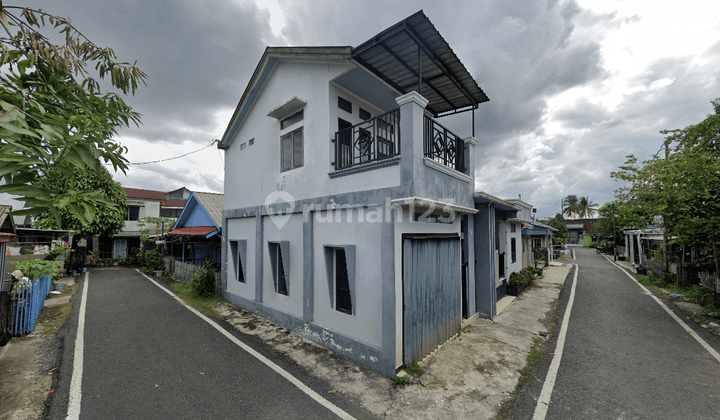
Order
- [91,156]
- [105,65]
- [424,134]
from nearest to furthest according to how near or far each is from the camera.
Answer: [91,156] < [105,65] < [424,134]

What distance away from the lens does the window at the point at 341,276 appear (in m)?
6.28

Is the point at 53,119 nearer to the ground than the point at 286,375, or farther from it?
farther from it

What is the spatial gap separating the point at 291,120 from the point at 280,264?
15.0 ft

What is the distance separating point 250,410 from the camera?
452cm

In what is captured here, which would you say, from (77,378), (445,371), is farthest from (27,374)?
(445,371)

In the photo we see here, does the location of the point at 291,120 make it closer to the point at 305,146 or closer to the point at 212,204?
the point at 305,146

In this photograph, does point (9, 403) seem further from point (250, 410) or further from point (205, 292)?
point (205, 292)

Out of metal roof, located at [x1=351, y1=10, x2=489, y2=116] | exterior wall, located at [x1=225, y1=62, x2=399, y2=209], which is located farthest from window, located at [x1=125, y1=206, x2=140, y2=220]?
metal roof, located at [x1=351, y1=10, x2=489, y2=116]

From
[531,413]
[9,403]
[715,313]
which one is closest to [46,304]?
[9,403]

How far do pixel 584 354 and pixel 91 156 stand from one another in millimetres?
9522

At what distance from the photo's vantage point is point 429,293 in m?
6.32

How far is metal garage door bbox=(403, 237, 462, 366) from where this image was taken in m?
5.74

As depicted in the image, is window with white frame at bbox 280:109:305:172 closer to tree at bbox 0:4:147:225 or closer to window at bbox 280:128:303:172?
window at bbox 280:128:303:172

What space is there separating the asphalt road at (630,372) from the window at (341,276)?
3.67m
